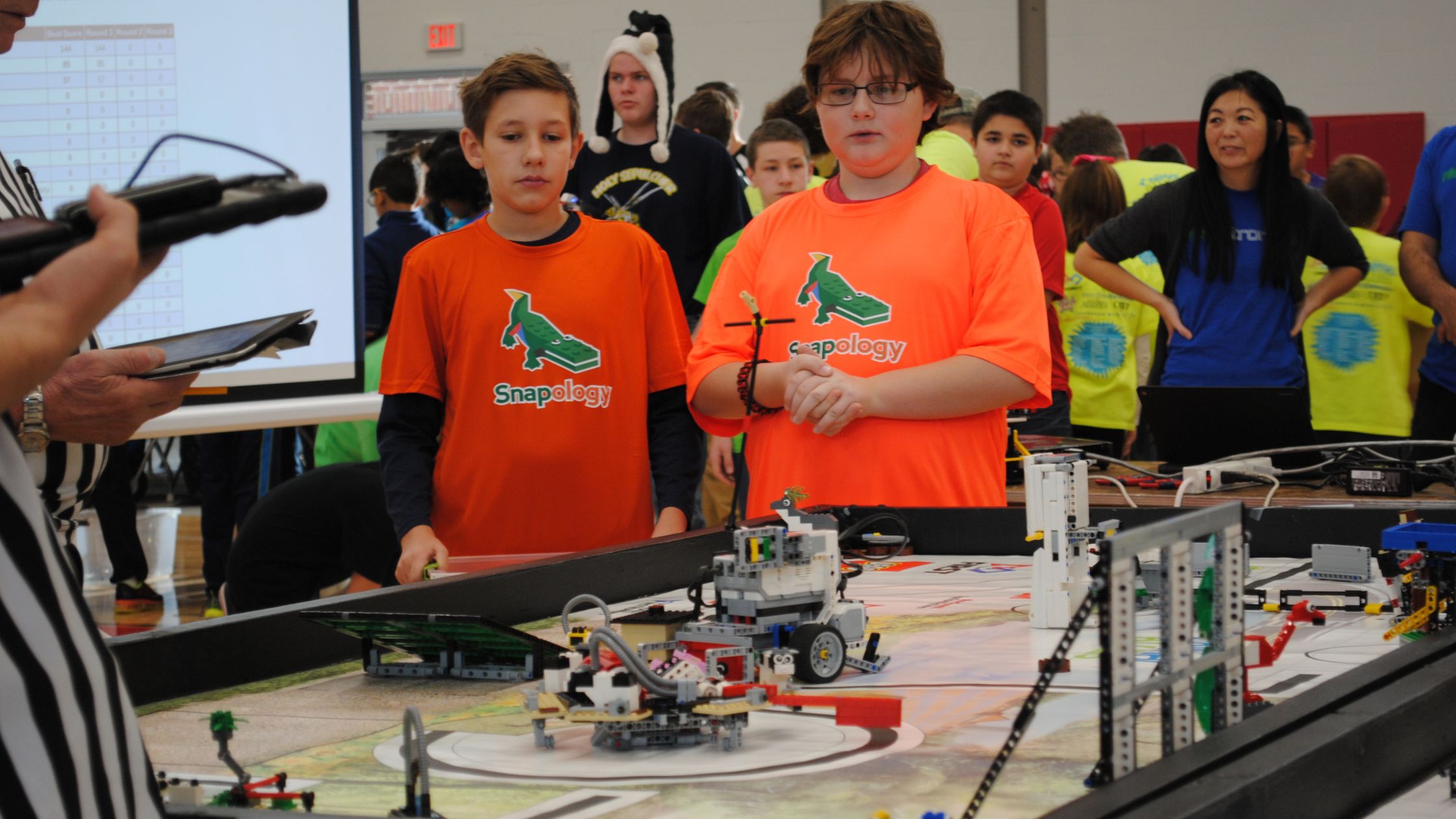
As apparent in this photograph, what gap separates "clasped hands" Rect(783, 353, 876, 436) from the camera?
6.24 ft

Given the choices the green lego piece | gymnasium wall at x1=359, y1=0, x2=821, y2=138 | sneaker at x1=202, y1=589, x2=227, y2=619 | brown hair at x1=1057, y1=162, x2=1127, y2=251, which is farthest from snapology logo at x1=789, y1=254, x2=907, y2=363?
gymnasium wall at x1=359, y1=0, x2=821, y2=138

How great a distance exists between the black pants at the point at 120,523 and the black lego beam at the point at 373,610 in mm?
3725

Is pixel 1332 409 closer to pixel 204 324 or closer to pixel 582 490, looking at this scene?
pixel 582 490

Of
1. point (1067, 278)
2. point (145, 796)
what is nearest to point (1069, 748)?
point (145, 796)

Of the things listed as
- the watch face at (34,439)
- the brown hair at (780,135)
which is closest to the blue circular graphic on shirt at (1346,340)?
the brown hair at (780,135)

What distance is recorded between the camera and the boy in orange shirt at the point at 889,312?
200 cm

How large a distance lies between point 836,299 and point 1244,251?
166cm

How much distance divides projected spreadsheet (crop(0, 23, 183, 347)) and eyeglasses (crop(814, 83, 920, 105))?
133cm

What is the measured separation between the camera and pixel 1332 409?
3787 mm

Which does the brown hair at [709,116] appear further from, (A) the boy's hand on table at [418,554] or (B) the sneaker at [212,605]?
(A) the boy's hand on table at [418,554]

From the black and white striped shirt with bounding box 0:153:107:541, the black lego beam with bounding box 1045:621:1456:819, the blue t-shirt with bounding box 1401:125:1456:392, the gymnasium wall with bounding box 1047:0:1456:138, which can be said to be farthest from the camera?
the gymnasium wall with bounding box 1047:0:1456:138

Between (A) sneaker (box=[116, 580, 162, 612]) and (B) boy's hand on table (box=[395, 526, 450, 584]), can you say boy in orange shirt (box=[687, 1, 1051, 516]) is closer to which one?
(B) boy's hand on table (box=[395, 526, 450, 584])

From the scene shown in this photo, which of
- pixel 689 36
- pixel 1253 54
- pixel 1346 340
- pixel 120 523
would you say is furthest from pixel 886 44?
pixel 689 36

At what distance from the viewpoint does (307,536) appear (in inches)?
109
